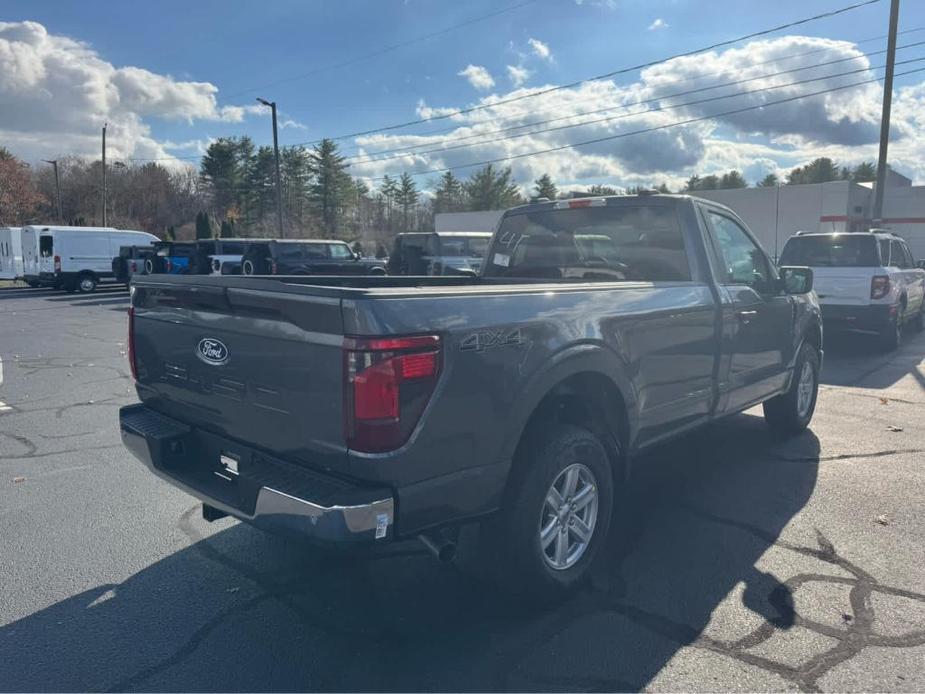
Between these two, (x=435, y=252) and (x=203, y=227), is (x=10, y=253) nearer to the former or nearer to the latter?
(x=203, y=227)

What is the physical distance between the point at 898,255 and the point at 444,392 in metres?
12.2

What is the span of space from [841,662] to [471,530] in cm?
164

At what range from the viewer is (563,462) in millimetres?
3295

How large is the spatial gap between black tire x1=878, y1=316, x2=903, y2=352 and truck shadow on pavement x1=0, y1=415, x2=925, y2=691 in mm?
8325

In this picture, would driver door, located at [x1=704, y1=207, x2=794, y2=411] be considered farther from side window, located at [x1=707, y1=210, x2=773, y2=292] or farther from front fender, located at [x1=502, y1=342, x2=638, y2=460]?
front fender, located at [x1=502, y1=342, x2=638, y2=460]

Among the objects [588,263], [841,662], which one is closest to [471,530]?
[841,662]

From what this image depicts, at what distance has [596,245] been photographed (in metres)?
4.89

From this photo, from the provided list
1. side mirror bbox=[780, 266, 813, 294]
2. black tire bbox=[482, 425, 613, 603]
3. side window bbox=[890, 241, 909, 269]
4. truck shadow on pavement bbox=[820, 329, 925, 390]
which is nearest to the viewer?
black tire bbox=[482, 425, 613, 603]

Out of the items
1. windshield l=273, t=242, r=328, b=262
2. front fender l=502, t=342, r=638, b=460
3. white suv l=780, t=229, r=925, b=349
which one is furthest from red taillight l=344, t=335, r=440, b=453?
windshield l=273, t=242, r=328, b=262

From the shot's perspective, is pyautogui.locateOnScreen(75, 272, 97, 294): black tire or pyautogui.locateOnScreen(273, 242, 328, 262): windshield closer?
pyautogui.locateOnScreen(273, 242, 328, 262): windshield

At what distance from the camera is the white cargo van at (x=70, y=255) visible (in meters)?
25.8

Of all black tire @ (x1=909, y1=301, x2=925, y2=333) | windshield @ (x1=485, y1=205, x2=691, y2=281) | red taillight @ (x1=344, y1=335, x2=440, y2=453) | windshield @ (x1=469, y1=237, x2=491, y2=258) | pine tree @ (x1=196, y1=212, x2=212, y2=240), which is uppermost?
pine tree @ (x1=196, y1=212, x2=212, y2=240)

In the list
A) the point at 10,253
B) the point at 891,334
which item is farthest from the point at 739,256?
the point at 10,253

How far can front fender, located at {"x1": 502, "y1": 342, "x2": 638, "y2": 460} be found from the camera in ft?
9.89
